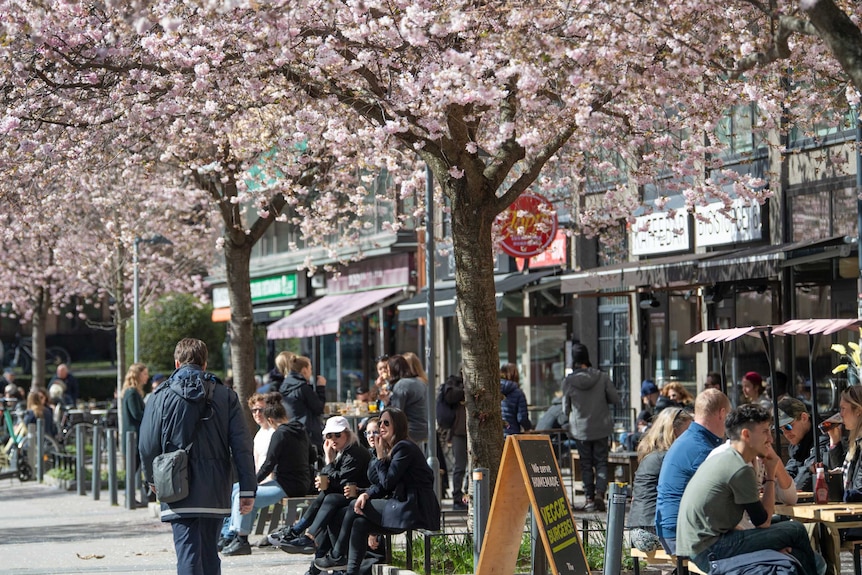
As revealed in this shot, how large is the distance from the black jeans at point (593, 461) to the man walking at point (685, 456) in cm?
753

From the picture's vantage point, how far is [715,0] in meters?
11.2

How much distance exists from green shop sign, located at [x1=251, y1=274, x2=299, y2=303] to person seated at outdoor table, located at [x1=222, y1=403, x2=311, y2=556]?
881 inches

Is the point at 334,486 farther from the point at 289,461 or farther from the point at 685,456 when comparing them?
the point at 685,456

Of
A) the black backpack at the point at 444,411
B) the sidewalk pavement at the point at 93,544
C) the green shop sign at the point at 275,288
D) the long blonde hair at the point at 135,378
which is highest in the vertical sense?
the green shop sign at the point at 275,288

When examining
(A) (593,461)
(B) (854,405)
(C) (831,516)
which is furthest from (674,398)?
(C) (831,516)

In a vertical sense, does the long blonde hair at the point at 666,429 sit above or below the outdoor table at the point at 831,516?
above

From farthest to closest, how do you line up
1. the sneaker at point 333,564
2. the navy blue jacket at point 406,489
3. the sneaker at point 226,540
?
the sneaker at point 226,540
the sneaker at point 333,564
the navy blue jacket at point 406,489

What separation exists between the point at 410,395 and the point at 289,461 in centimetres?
232

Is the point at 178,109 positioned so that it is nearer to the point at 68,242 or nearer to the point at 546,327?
the point at 546,327

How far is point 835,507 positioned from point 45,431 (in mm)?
18850

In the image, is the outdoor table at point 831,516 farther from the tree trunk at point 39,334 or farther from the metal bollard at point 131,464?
Answer: the tree trunk at point 39,334

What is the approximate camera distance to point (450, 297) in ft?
79.7

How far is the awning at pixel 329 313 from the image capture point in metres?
28.7

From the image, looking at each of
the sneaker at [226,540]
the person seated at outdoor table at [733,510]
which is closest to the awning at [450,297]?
the sneaker at [226,540]
